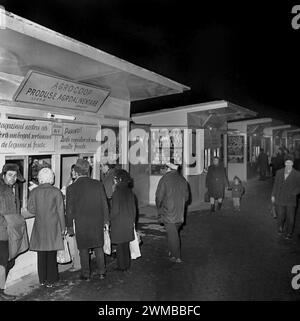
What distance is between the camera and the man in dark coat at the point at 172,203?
588cm

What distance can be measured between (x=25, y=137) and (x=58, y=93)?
3.17 ft

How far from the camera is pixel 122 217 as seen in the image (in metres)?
5.41

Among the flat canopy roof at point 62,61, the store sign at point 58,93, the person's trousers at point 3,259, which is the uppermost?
the flat canopy roof at point 62,61

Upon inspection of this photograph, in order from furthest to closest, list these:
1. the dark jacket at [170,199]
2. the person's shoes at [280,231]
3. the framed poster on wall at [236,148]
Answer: the framed poster on wall at [236,148], the person's shoes at [280,231], the dark jacket at [170,199]

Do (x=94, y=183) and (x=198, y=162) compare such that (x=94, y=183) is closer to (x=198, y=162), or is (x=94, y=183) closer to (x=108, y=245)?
(x=108, y=245)

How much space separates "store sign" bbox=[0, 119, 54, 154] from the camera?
15.8 ft

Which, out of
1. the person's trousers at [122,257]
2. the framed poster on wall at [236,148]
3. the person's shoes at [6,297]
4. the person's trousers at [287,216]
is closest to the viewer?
the person's shoes at [6,297]

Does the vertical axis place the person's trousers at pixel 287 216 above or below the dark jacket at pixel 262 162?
below

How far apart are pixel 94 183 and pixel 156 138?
22.7 ft

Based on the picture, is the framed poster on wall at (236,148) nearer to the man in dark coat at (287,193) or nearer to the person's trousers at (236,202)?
the person's trousers at (236,202)

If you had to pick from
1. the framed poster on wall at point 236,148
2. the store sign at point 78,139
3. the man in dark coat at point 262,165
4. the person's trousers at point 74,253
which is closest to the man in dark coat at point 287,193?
the store sign at point 78,139

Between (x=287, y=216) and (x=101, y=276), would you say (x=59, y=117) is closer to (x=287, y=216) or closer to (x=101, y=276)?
(x=101, y=276)

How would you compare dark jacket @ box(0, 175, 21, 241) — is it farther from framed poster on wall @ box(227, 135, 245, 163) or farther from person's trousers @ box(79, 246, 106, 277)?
framed poster on wall @ box(227, 135, 245, 163)

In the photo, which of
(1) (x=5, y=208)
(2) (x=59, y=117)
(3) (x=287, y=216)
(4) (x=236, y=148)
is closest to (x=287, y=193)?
(3) (x=287, y=216)
